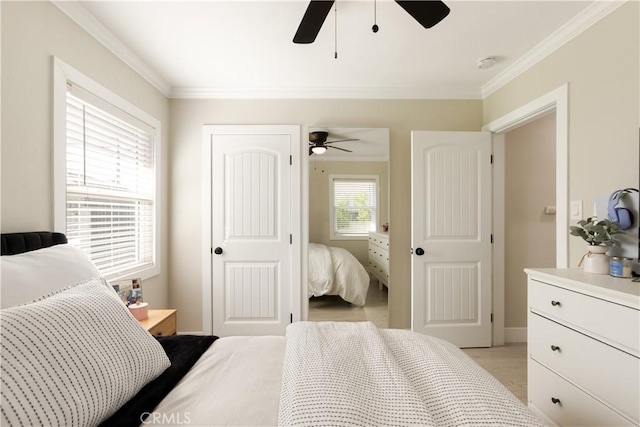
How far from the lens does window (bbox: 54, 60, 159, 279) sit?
1.84 metres

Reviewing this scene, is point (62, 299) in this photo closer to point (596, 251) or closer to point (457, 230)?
point (596, 251)

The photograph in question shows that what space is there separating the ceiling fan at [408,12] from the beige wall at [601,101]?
1.09 metres

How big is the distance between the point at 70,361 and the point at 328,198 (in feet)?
7.96

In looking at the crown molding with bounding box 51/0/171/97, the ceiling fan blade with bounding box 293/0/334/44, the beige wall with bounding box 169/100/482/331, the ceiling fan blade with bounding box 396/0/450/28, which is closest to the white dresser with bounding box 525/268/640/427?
the beige wall with bounding box 169/100/482/331

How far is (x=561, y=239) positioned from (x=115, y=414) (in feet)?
8.44

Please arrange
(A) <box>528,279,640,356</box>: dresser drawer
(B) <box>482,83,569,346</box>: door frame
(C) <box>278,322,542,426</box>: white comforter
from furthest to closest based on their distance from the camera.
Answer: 1. (B) <box>482,83,569,346</box>: door frame
2. (A) <box>528,279,640,356</box>: dresser drawer
3. (C) <box>278,322,542,426</box>: white comforter

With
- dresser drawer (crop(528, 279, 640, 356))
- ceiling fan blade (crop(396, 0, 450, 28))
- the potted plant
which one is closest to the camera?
dresser drawer (crop(528, 279, 640, 356))

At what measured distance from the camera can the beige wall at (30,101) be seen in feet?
4.69

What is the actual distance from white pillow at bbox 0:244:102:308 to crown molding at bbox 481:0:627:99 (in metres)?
3.02

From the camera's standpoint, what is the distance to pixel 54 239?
157cm

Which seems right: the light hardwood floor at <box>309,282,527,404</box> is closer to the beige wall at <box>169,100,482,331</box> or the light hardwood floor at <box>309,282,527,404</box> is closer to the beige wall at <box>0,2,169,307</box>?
the beige wall at <box>169,100,482,331</box>

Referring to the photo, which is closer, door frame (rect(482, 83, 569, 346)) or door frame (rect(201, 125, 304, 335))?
door frame (rect(482, 83, 569, 346))

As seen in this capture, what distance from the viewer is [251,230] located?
2975 millimetres

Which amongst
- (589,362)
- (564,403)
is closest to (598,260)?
(589,362)
